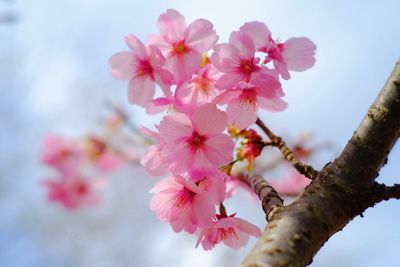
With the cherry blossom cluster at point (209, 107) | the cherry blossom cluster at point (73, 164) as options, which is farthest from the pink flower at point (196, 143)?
the cherry blossom cluster at point (73, 164)

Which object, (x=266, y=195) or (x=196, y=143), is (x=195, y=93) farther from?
(x=266, y=195)

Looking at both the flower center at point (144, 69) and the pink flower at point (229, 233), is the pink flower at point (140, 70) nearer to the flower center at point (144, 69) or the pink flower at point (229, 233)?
the flower center at point (144, 69)

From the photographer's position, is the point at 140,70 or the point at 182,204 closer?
the point at 182,204

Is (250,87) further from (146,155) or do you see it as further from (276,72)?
(146,155)

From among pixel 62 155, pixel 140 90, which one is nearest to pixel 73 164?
pixel 62 155

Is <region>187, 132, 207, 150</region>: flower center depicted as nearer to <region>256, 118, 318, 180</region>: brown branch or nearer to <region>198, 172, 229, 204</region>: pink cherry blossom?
<region>198, 172, 229, 204</region>: pink cherry blossom

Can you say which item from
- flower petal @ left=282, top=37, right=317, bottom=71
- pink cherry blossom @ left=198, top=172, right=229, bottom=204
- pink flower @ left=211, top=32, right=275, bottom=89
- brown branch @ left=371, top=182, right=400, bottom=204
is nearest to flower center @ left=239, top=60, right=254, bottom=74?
pink flower @ left=211, top=32, right=275, bottom=89

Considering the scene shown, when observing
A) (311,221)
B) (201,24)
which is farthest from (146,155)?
(311,221)
